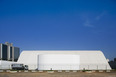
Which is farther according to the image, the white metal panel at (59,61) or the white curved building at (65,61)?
the white curved building at (65,61)

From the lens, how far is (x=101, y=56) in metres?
59.8

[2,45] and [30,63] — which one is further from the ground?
[2,45]

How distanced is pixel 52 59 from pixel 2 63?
16.2 m

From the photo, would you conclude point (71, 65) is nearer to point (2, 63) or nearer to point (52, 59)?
point (52, 59)

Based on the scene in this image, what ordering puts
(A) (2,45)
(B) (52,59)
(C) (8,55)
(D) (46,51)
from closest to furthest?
1. (B) (52,59)
2. (D) (46,51)
3. (A) (2,45)
4. (C) (8,55)

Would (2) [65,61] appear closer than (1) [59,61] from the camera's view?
Yes

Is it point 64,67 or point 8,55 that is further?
point 8,55

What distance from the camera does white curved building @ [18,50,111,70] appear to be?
150 feet

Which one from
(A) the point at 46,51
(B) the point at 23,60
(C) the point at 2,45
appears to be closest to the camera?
(B) the point at 23,60

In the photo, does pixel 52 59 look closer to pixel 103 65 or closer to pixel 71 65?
pixel 71 65

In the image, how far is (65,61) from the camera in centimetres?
4588

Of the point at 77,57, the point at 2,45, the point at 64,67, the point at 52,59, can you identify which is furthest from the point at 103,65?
the point at 2,45

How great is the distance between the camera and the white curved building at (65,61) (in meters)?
45.8

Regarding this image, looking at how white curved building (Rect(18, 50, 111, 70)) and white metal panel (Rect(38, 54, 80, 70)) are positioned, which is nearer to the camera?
white metal panel (Rect(38, 54, 80, 70))
